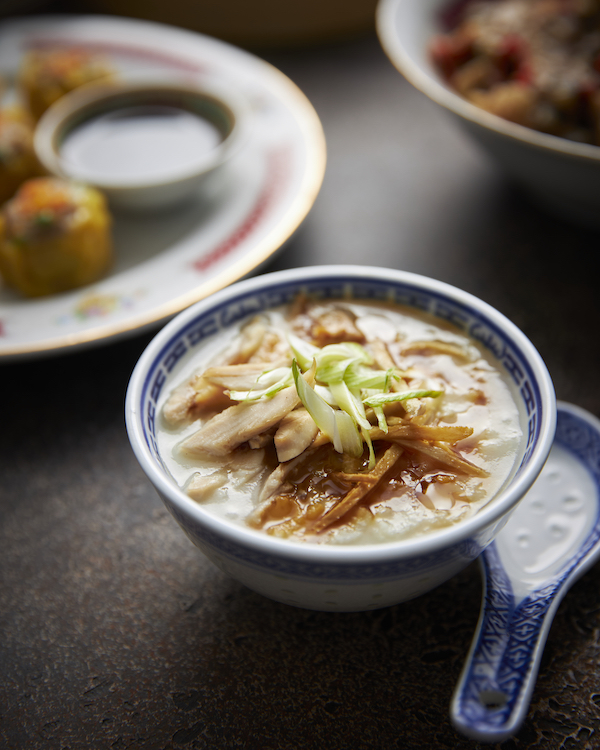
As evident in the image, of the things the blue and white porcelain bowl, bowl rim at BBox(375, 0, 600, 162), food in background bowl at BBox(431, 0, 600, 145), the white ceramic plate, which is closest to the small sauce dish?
the white ceramic plate

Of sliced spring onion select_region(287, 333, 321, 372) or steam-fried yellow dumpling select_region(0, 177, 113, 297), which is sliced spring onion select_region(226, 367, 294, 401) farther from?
steam-fried yellow dumpling select_region(0, 177, 113, 297)

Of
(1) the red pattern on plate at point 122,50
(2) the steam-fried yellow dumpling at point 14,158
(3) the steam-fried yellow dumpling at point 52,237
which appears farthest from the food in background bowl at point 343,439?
(1) the red pattern on plate at point 122,50

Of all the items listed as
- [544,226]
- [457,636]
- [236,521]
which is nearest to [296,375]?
[236,521]

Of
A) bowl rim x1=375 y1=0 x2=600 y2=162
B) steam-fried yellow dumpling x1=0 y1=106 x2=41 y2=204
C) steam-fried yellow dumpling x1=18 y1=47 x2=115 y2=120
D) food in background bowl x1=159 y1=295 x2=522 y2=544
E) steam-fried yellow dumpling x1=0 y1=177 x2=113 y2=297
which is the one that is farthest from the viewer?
steam-fried yellow dumpling x1=18 y1=47 x2=115 y2=120

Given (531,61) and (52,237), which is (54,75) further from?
(531,61)

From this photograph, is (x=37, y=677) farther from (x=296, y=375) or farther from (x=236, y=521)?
(x=296, y=375)

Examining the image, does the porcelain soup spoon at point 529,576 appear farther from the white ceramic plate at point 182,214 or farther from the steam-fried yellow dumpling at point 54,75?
the steam-fried yellow dumpling at point 54,75
